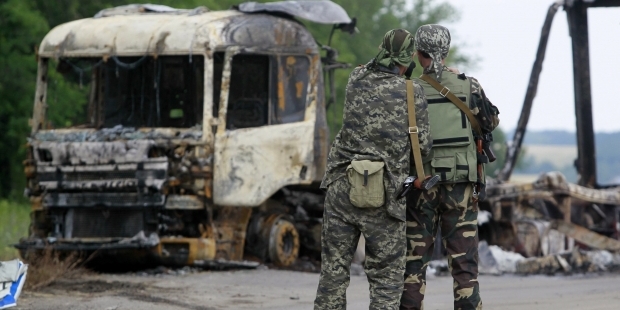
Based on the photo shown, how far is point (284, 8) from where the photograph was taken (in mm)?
13047

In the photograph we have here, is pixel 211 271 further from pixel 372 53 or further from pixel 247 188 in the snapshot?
pixel 372 53

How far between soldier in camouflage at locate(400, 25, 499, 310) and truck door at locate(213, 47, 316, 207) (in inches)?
220

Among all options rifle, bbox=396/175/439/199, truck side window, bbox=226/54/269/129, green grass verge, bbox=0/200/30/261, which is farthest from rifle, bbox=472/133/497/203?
green grass verge, bbox=0/200/30/261

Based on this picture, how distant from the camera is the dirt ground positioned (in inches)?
364

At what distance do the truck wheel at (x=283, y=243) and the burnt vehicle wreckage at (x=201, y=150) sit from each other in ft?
0.05

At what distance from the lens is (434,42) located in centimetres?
663

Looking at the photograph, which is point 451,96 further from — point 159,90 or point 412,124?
point 159,90

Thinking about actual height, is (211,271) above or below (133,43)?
below

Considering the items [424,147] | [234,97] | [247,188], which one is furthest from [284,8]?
[424,147]

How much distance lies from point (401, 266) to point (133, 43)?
6.85 m

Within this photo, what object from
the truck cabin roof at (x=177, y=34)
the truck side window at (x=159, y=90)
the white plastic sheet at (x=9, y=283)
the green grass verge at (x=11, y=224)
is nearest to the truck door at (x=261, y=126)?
the truck cabin roof at (x=177, y=34)

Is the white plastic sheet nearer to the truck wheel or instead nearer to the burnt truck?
the burnt truck

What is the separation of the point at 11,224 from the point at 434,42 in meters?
14.8

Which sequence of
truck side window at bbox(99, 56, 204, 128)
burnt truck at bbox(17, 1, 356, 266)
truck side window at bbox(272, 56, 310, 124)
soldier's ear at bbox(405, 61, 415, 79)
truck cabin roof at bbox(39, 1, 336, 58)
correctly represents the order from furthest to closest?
truck side window at bbox(272, 56, 310, 124), truck side window at bbox(99, 56, 204, 128), truck cabin roof at bbox(39, 1, 336, 58), burnt truck at bbox(17, 1, 356, 266), soldier's ear at bbox(405, 61, 415, 79)
